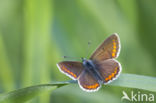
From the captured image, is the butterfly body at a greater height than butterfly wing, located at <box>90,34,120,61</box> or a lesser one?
lesser

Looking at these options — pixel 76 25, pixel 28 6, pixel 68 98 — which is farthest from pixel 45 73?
pixel 76 25

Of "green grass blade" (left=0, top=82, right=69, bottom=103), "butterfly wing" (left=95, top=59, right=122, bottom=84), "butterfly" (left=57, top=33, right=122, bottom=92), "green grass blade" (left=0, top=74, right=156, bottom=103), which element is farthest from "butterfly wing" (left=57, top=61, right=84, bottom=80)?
"green grass blade" (left=0, top=82, right=69, bottom=103)

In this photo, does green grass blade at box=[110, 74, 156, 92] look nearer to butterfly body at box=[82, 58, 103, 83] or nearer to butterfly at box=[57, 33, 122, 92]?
butterfly at box=[57, 33, 122, 92]

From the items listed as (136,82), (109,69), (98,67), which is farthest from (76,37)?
(136,82)

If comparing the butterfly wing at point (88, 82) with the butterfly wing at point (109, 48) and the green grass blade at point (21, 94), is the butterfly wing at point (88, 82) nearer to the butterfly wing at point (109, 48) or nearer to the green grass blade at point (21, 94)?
the butterfly wing at point (109, 48)

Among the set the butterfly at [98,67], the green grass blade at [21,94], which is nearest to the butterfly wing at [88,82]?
the butterfly at [98,67]

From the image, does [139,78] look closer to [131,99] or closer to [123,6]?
[131,99]

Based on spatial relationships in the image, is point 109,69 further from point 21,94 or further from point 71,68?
point 21,94

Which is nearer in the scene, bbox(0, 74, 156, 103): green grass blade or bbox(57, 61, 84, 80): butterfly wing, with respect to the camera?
bbox(0, 74, 156, 103): green grass blade
